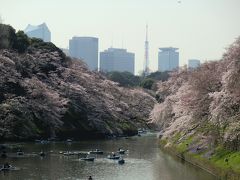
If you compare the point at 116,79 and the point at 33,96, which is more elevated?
the point at 116,79

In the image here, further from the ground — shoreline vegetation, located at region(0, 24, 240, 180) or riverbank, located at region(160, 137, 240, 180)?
shoreline vegetation, located at region(0, 24, 240, 180)

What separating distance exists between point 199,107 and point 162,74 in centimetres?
13573

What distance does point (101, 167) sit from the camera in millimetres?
44625

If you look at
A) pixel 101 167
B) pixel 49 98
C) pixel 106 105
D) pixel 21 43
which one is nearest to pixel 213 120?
pixel 101 167

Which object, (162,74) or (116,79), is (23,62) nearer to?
(116,79)

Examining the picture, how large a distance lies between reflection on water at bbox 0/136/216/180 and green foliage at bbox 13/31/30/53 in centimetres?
2461

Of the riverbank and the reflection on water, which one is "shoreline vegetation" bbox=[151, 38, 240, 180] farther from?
the reflection on water

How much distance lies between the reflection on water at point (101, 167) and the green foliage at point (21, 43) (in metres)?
24.6

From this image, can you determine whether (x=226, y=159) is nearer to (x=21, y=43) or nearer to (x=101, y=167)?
(x=101, y=167)

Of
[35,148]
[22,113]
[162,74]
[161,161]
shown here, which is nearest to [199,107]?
[161,161]

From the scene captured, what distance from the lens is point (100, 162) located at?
157ft

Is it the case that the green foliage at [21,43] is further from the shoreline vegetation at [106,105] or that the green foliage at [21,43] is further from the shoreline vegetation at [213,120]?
the shoreline vegetation at [213,120]

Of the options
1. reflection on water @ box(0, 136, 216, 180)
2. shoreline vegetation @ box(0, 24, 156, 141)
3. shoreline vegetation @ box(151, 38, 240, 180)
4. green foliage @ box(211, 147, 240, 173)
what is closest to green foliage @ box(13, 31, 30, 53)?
shoreline vegetation @ box(0, 24, 156, 141)

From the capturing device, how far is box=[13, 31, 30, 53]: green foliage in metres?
77.8
